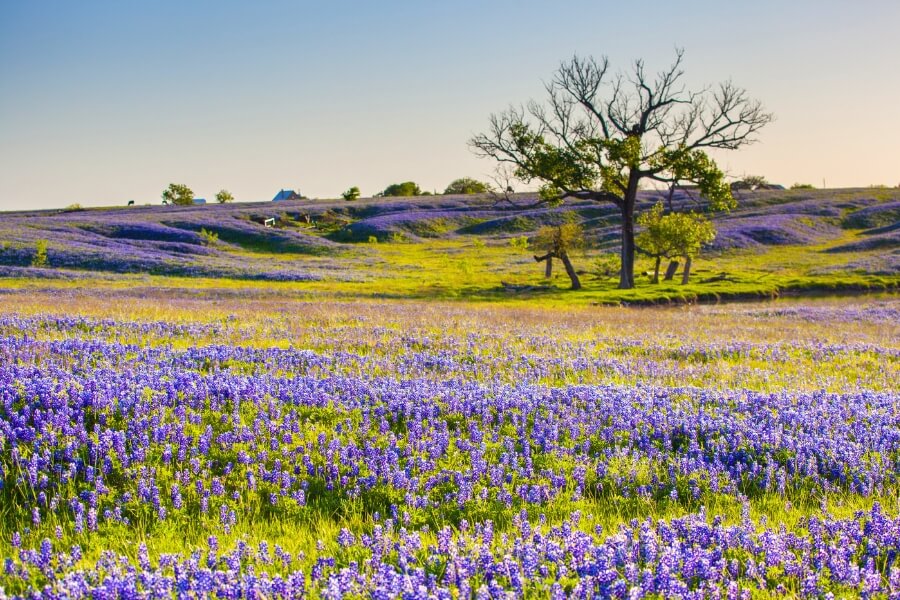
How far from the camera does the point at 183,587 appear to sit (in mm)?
3738

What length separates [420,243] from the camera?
6956 cm

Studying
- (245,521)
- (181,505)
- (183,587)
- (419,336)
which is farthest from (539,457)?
(419,336)

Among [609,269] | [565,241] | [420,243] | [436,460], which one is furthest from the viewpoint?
[420,243]

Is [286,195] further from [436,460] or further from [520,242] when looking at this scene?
[436,460]

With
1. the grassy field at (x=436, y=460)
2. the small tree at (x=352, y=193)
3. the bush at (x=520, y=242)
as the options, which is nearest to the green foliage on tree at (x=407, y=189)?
the small tree at (x=352, y=193)

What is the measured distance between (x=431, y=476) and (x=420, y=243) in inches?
2517

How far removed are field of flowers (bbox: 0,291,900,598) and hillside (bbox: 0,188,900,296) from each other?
84.3 feet

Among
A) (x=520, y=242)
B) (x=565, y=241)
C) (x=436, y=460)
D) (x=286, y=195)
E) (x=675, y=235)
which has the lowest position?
(x=436, y=460)

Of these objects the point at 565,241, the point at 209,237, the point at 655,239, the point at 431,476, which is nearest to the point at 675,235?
the point at 655,239

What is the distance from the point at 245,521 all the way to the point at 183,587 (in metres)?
1.66

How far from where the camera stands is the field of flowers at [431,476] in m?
4.12

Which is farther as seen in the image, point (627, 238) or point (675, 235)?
point (675, 235)

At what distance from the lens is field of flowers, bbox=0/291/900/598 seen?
162 inches

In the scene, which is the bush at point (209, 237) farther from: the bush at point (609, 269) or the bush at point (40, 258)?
the bush at point (609, 269)
